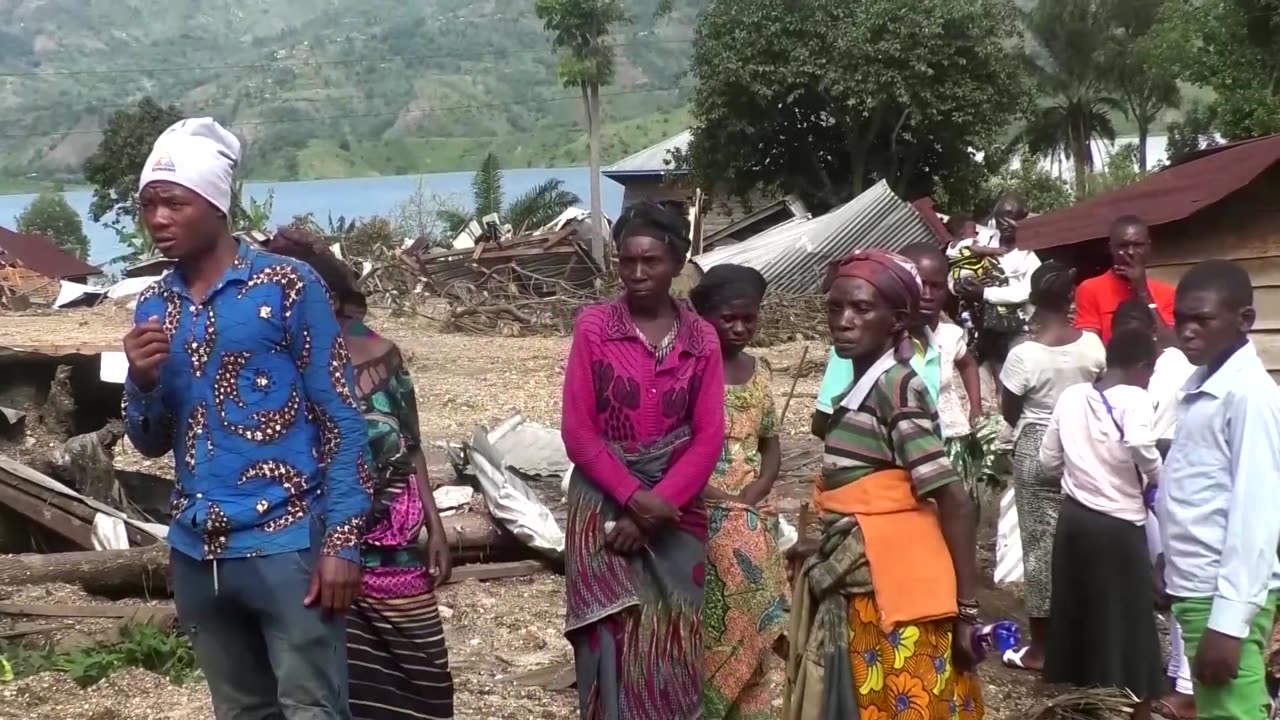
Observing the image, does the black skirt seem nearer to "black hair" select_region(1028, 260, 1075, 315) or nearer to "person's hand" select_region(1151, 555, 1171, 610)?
"person's hand" select_region(1151, 555, 1171, 610)

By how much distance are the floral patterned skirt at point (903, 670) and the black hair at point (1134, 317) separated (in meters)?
1.83

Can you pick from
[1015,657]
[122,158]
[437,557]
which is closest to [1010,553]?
[1015,657]

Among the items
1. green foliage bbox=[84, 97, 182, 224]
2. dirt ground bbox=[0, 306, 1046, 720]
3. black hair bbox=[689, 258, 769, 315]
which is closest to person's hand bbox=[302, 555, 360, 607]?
black hair bbox=[689, 258, 769, 315]

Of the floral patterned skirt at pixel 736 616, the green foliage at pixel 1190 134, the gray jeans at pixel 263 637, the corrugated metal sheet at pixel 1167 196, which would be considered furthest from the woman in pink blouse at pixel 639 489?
the green foliage at pixel 1190 134

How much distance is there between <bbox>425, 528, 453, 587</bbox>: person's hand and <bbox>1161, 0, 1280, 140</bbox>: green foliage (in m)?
17.2

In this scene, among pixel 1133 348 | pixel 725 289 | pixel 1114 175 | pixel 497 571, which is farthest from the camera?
pixel 1114 175

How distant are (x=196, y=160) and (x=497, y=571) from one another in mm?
3854

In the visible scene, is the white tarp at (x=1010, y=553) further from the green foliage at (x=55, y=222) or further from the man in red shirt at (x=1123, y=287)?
the green foliage at (x=55, y=222)

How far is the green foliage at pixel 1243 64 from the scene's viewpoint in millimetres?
18031

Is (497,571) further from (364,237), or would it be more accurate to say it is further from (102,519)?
(364,237)

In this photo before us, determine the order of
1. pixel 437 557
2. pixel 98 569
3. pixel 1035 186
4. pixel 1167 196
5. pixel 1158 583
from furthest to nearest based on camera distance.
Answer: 1. pixel 1035 186
2. pixel 1167 196
3. pixel 98 569
4. pixel 1158 583
5. pixel 437 557

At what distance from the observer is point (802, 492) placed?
7668mm

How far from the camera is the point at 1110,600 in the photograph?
4.48 metres

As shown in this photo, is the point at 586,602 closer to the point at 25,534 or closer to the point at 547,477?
the point at 547,477
